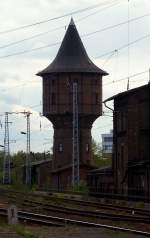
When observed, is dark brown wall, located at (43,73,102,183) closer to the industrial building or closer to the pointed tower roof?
the pointed tower roof

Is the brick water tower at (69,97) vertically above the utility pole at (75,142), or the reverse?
the brick water tower at (69,97)

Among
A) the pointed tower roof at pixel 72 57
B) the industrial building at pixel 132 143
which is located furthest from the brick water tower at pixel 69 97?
the industrial building at pixel 132 143

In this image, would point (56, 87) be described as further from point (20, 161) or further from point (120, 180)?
point (20, 161)

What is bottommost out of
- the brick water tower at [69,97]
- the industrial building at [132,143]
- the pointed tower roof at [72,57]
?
the industrial building at [132,143]

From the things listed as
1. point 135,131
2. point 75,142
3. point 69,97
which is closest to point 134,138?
point 135,131

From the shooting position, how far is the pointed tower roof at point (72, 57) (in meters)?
83.0

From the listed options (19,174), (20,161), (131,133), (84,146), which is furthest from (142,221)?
(20,161)

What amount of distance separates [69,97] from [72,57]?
4.57m

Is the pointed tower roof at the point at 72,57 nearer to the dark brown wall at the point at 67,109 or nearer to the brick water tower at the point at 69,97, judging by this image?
the brick water tower at the point at 69,97

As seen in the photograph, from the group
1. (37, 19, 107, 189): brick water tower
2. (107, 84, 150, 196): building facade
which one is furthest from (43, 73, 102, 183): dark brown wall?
(107, 84, 150, 196): building facade

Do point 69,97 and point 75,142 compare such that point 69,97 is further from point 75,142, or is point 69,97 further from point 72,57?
point 75,142

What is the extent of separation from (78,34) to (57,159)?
1448 cm

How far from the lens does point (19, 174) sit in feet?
348

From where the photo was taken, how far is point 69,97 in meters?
83.2
